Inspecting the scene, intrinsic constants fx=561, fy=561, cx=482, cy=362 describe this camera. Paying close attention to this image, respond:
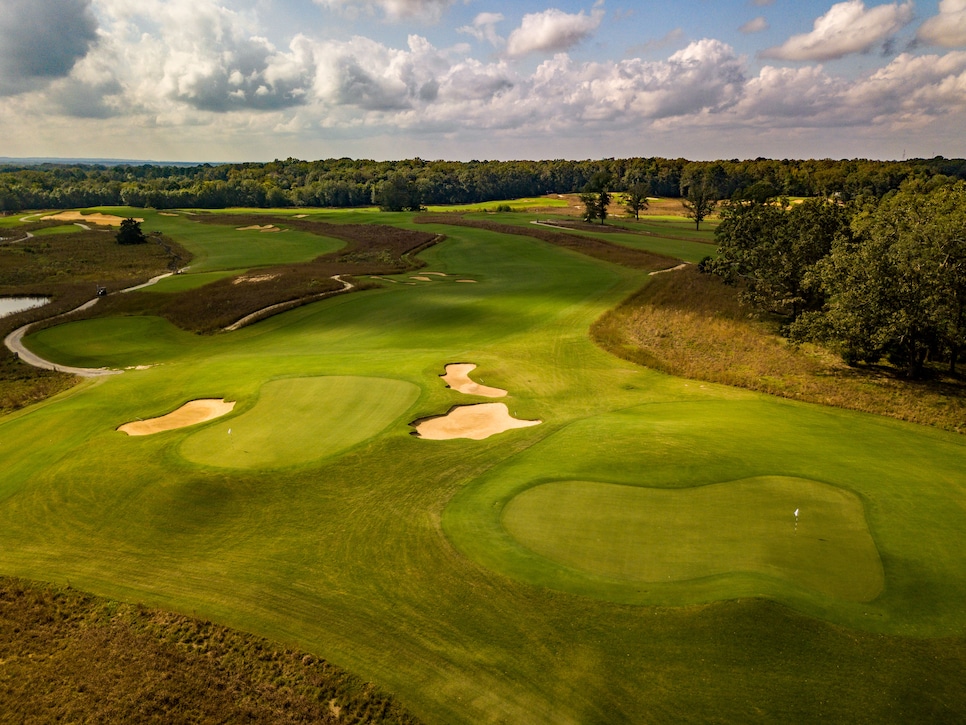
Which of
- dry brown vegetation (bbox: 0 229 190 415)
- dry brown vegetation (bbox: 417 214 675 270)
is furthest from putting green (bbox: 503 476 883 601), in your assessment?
dry brown vegetation (bbox: 417 214 675 270)

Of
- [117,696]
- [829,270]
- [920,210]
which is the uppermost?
Result: [920,210]

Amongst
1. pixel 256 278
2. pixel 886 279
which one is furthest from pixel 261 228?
pixel 886 279

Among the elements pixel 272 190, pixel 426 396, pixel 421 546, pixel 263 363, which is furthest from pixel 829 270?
pixel 272 190

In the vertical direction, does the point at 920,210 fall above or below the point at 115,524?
above

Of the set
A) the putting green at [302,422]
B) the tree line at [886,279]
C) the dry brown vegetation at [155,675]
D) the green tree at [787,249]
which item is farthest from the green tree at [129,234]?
the dry brown vegetation at [155,675]

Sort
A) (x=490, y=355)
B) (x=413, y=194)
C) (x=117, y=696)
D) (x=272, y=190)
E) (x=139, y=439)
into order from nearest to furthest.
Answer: (x=117, y=696)
(x=139, y=439)
(x=490, y=355)
(x=413, y=194)
(x=272, y=190)

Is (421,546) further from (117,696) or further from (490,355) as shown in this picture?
(490,355)

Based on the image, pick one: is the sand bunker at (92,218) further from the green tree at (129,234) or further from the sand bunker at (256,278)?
the sand bunker at (256,278)

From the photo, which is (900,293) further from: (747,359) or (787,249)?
(787,249)
